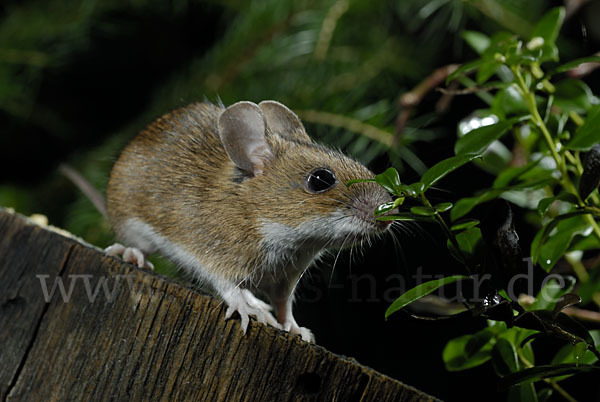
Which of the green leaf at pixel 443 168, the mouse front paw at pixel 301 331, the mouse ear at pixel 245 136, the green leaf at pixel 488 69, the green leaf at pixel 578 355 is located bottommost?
the mouse front paw at pixel 301 331

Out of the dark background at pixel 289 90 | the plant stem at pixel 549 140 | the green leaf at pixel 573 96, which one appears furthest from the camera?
the dark background at pixel 289 90

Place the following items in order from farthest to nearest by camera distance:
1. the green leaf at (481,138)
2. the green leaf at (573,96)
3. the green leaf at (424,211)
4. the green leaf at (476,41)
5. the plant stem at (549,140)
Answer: the green leaf at (476,41)
the green leaf at (573,96)
the plant stem at (549,140)
the green leaf at (481,138)
the green leaf at (424,211)

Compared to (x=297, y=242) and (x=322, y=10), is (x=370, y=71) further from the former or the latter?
(x=297, y=242)

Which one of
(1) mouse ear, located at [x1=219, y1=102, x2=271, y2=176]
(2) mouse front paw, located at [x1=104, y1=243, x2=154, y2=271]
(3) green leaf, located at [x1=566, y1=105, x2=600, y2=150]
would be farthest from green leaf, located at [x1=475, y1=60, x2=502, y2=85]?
(2) mouse front paw, located at [x1=104, y1=243, x2=154, y2=271]

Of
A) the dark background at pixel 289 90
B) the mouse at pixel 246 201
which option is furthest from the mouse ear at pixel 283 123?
the dark background at pixel 289 90

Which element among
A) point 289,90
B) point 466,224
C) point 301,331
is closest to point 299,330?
point 301,331

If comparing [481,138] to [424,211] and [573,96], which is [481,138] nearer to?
[424,211]

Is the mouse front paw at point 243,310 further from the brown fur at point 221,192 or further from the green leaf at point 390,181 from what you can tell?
the green leaf at point 390,181
